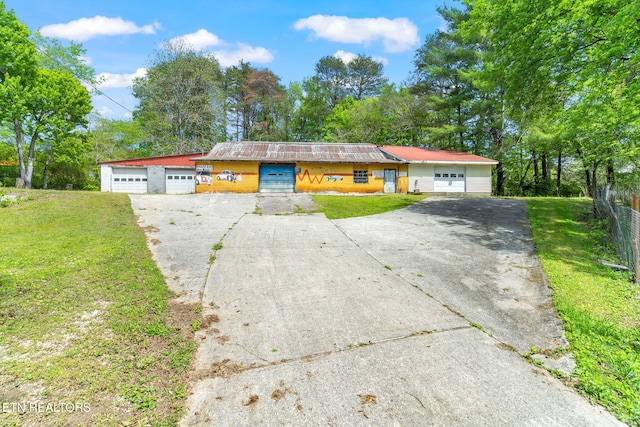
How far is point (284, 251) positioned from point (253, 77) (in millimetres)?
32481

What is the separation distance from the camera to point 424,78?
28.1 m

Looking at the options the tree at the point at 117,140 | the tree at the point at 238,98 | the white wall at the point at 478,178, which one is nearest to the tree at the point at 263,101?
the tree at the point at 238,98

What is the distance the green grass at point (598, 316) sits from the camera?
249 cm

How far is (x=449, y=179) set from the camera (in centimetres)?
2030

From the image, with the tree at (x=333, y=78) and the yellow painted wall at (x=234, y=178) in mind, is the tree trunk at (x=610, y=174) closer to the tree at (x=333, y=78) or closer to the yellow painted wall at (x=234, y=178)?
the yellow painted wall at (x=234, y=178)

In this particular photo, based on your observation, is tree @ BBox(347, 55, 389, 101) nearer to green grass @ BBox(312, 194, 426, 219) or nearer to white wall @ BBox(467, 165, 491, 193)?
white wall @ BBox(467, 165, 491, 193)

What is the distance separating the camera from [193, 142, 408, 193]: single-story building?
18.2 metres

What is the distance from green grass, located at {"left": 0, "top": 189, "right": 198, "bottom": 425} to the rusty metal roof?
1336 centimetres

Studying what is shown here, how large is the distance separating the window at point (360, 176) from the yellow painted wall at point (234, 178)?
6306 millimetres

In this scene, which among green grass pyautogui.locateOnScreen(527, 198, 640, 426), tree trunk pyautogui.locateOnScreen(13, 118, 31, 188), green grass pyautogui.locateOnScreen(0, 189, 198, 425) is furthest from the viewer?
tree trunk pyautogui.locateOnScreen(13, 118, 31, 188)

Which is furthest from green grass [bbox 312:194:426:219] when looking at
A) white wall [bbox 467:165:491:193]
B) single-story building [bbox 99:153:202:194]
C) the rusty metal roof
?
single-story building [bbox 99:153:202:194]

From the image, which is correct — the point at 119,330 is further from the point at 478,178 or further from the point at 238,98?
the point at 238,98

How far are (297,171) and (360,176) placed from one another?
418cm

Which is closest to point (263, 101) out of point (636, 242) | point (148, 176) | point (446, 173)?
point (148, 176)
